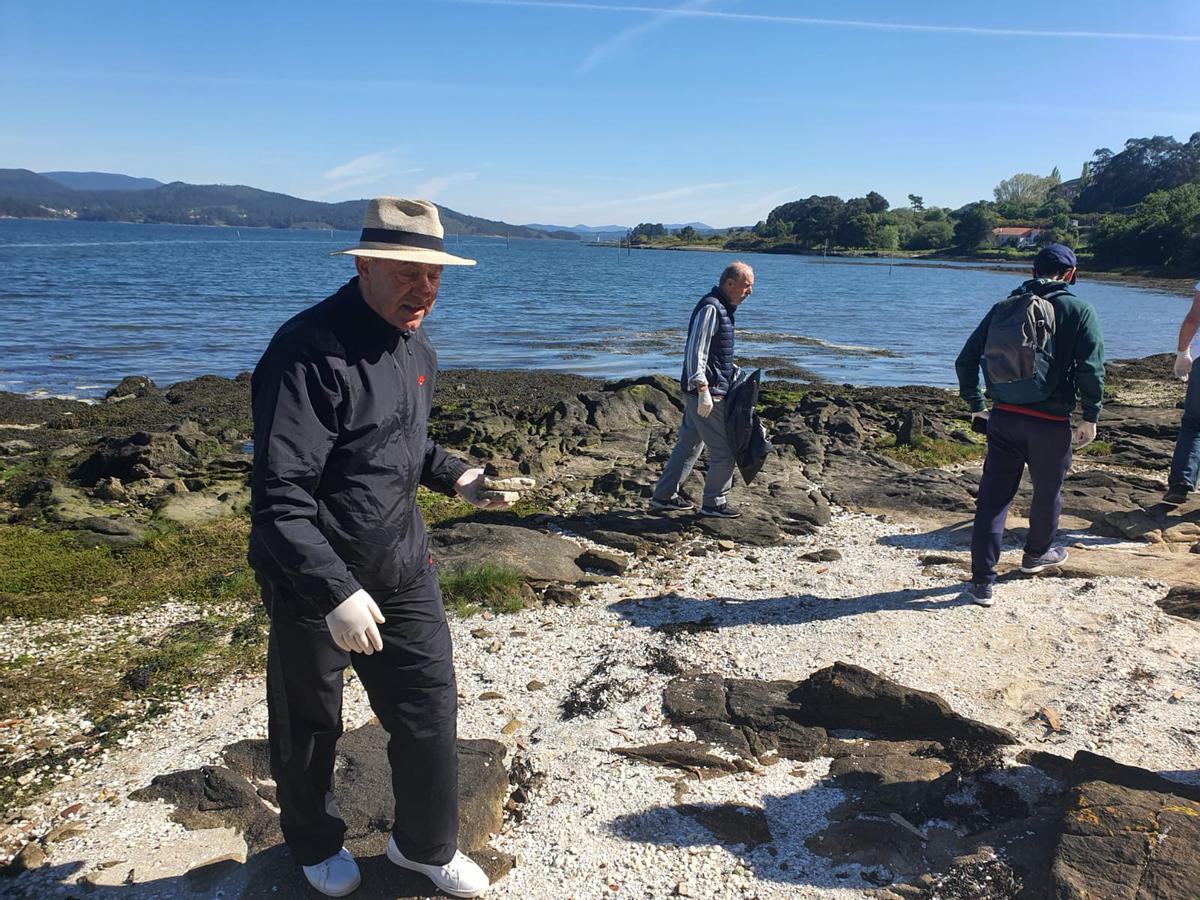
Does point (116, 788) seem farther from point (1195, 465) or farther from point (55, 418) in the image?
point (55, 418)

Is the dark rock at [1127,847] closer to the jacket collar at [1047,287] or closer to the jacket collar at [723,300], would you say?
the jacket collar at [1047,287]

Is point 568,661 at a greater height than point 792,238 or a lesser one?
lesser

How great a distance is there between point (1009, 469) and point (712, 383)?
2.88 meters

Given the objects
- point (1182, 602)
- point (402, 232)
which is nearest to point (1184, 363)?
point (1182, 602)

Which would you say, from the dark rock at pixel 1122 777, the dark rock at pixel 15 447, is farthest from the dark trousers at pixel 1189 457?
the dark rock at pixel 15 447

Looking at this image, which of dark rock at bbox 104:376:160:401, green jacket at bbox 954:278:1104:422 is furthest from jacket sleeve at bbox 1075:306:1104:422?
dark rock at bbox 104:376:160:401

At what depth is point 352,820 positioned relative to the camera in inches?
157

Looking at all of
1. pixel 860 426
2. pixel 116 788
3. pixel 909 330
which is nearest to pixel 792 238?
pixel 909 330

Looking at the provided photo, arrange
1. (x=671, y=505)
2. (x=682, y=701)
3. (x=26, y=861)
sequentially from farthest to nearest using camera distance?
1. (x=671, y=505)
2. (x=682, y=701)
3. (x=26, y=861)

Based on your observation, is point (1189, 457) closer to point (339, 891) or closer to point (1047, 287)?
point (1047, 287)

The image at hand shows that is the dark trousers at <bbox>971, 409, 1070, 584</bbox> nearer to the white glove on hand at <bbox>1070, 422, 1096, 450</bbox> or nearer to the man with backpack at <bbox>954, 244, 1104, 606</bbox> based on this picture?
the man with backpack at <bbox>954, 244, 1104, 606</bbox>

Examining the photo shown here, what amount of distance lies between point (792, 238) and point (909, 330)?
512 feet

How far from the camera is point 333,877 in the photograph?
3.46 m

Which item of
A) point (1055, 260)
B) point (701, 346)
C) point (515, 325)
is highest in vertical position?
point (1055, 260)
